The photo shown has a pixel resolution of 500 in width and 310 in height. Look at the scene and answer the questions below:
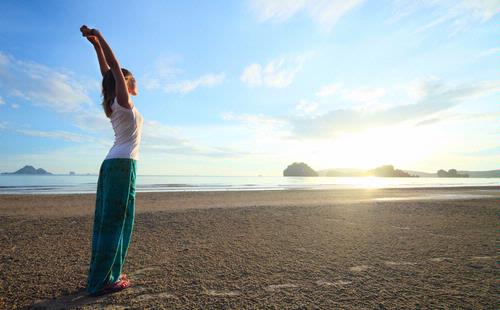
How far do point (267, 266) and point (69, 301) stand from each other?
2.35 metres

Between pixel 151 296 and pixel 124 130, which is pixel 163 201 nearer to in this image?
pixel 151 296

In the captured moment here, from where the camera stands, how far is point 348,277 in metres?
3.25

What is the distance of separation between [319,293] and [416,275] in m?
1.49

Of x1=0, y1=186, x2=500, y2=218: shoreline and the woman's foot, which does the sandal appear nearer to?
the woman's foot

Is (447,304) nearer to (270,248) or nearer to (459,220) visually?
(270,248)

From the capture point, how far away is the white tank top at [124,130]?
260 centimetres

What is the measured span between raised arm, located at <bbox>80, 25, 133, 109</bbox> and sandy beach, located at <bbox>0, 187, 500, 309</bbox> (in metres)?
2.03

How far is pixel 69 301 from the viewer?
261 cm

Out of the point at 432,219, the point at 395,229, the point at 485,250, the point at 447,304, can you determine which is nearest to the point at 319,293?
the point at 447,304

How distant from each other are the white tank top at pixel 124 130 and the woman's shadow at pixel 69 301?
1472mm

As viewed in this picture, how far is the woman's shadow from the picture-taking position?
2498 millimetres

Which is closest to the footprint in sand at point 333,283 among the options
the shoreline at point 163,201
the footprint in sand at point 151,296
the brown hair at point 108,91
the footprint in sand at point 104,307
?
the footprint in sand at point 151,296

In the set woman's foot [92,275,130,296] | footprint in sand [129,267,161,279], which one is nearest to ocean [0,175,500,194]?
footprint in sand [129,267,161,279]

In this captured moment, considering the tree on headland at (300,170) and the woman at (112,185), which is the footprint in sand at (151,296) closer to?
the woman at (112,185)
